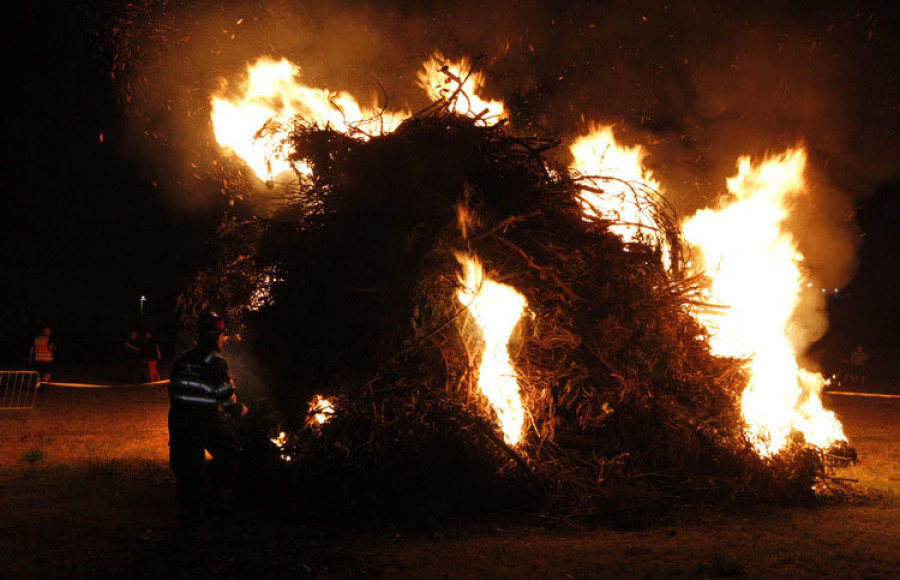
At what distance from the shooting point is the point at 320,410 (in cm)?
666

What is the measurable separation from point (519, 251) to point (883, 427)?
835cm

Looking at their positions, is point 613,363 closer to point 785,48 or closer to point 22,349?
point 785,48

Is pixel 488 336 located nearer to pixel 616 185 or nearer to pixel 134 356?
pixel 616 185

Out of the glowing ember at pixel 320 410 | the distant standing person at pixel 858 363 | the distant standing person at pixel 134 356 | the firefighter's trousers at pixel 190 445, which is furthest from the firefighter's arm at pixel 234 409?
the distant standing person at pixel 858 363

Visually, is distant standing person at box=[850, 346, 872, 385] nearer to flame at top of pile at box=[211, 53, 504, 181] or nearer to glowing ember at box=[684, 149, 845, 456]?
glowing ember at box=[684, 149, 845, 456]

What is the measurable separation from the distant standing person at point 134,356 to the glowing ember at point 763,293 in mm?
14261

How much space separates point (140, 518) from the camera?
6.15 meters

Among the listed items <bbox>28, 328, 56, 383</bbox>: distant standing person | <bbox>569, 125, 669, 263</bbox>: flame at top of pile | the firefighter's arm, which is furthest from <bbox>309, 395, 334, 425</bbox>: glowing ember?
<bbox>28, 328, 56, 383</bbox>: distant standing person

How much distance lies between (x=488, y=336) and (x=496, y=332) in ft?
0.30

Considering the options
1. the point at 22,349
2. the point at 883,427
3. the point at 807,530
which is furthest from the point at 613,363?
the point at 22,349

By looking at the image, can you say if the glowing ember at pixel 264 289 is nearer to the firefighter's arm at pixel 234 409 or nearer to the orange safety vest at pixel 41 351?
the firefighter's arm at pixel 234 409

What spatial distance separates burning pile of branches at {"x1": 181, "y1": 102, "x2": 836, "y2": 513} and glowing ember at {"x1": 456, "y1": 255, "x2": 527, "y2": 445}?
20 mm

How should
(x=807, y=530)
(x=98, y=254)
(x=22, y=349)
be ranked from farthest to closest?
(x=98, y=254)
(x=22, y=349)
(x=807, y=530)

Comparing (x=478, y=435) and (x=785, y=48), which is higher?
(x=785, y=48)
